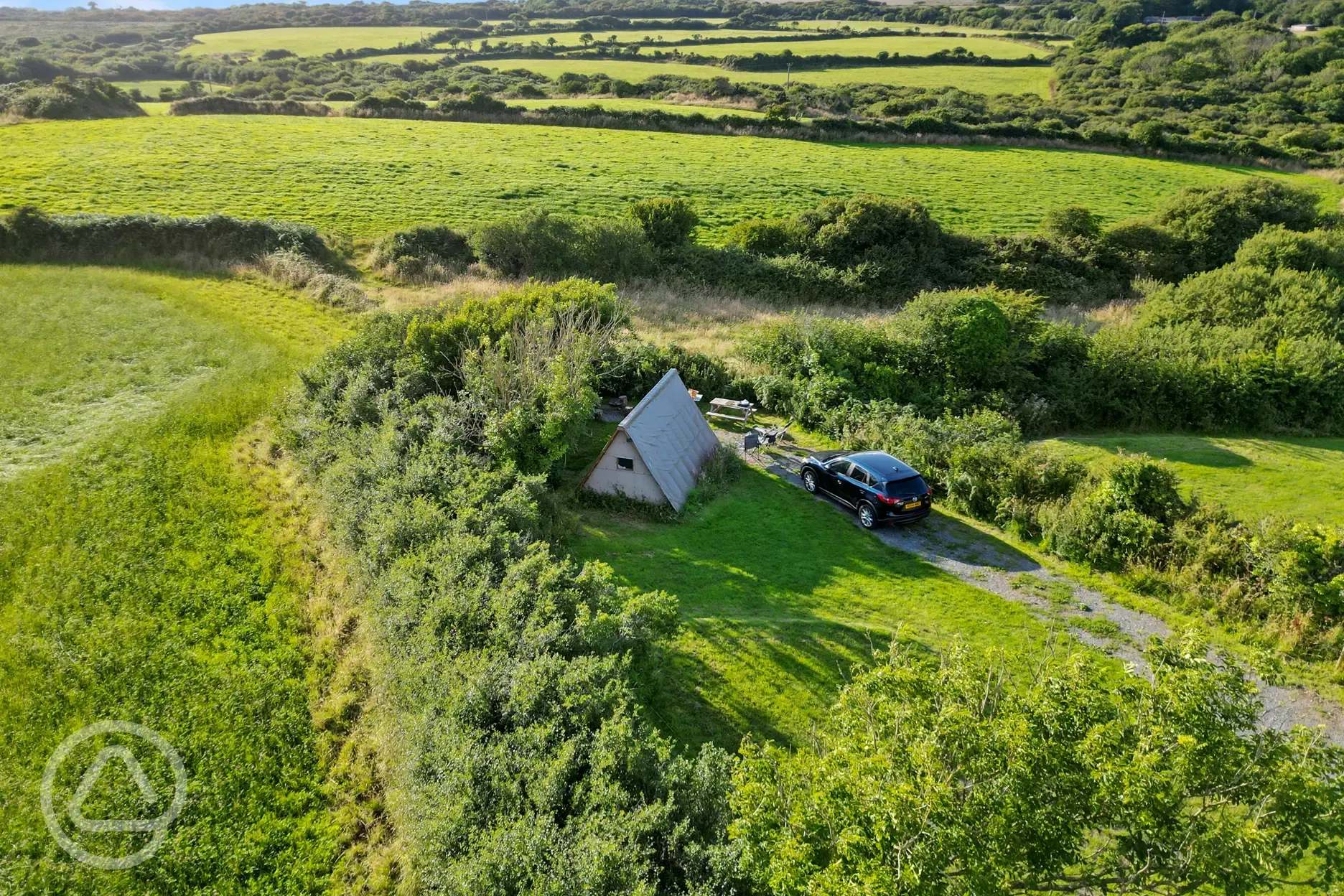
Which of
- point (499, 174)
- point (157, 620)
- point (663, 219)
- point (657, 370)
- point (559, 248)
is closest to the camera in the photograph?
point (157, 620)

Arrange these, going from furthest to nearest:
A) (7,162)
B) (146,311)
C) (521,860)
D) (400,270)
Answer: (7,162) → (400,270) → (146,311) → (521,860)

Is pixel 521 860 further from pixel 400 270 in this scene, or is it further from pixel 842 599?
Answer: pixel 400 270

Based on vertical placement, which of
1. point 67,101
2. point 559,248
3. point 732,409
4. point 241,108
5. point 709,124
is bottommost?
point 732,409

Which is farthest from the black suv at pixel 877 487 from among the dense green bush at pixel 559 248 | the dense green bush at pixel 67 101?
the dense green bush at pixel 67 101

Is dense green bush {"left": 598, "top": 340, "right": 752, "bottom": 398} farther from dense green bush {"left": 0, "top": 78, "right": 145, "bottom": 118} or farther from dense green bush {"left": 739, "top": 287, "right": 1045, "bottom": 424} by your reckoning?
dense green bush {"left": 0, "top": 78, "right": 145, "bottom": 118}

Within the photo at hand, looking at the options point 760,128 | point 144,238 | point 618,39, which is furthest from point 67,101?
point 618,39

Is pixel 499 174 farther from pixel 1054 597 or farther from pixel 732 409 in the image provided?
pixel 1054 597

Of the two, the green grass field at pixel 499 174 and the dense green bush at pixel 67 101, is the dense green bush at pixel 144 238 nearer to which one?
the green grass field at pixel 499 174

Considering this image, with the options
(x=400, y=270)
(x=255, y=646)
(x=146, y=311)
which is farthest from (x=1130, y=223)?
(x=146, y=311)
